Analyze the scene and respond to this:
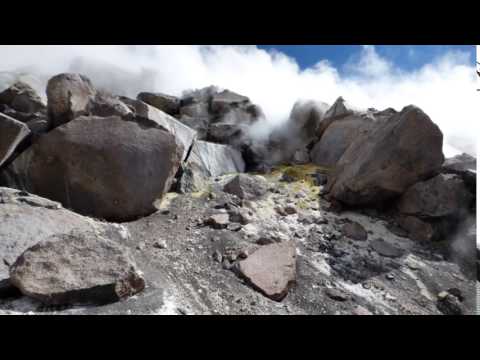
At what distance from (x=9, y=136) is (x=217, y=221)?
472 cm

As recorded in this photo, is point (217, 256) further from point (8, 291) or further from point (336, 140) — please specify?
point (336, 140)

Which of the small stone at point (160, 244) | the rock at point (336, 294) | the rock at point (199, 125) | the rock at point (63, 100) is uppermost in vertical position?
the rock at point (63, 100)

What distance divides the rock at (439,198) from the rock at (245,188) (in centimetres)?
383

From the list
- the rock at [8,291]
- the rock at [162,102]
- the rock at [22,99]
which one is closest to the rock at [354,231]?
the rock at [8,291]

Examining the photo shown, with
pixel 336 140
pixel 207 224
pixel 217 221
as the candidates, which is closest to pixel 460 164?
pixel 336 140

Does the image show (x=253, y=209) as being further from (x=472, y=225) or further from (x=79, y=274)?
(x=472, y=225)

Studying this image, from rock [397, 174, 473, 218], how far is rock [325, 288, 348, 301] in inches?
152

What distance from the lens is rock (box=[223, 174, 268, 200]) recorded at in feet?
26.4

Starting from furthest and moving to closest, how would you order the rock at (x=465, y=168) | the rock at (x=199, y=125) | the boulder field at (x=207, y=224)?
1. the rock at (x=199, y=125)
2. the rock at (x=465, y=168)
3. the boulder field at (x=207, y=224)

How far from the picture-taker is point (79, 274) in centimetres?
347

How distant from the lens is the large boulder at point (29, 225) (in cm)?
402

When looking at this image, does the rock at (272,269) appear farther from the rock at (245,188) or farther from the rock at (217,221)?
the rock at (245,188)

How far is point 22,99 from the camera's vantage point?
12.1 metres

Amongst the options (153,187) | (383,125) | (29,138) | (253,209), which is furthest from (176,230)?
(383,125)
